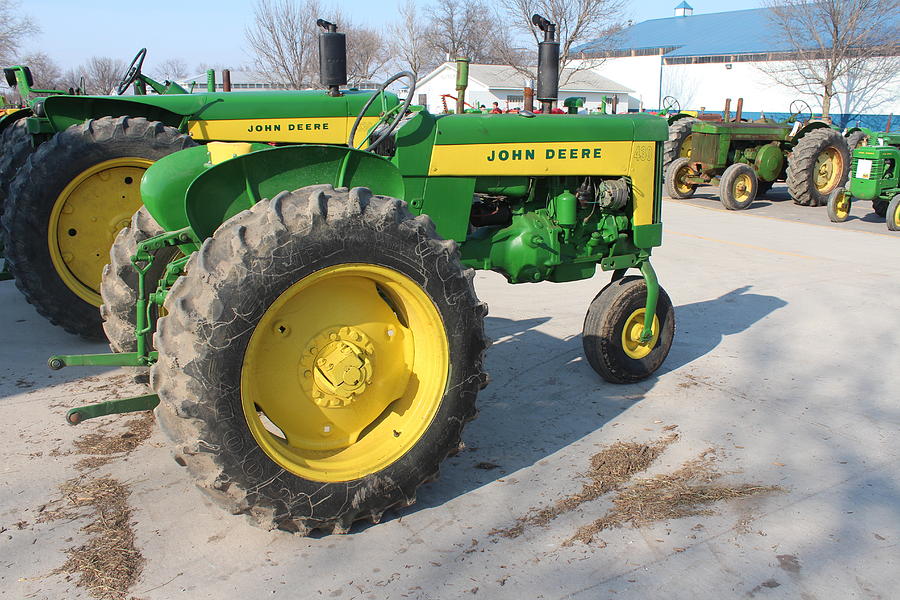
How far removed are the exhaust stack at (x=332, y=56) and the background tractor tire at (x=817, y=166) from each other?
10468 millimetres

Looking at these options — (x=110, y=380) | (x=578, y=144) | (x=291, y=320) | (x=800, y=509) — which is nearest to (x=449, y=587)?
(x=291, y=320)

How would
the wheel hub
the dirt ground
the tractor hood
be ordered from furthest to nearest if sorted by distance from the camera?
the tractor hood → the wheel hub → the dirt ground

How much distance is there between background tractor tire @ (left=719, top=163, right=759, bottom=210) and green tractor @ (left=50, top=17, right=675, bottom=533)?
11.2 m

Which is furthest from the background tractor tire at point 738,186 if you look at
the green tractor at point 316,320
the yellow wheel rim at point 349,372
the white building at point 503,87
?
the white building at point 503,87

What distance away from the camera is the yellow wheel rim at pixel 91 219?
5859 mm

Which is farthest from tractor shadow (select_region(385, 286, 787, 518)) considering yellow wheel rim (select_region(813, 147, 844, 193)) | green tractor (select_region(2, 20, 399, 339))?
yellow wheel rim (select_region(813, 147, 844, 193))

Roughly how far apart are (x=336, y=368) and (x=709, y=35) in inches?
2081

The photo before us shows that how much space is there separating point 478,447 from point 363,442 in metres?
0.90

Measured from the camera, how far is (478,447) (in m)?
3.96

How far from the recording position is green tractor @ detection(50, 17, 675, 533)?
8.83 feet

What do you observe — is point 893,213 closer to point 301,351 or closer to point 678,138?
point 678,138

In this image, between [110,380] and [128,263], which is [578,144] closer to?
[128,263]

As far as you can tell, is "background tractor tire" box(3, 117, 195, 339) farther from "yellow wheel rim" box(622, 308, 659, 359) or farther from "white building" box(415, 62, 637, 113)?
"white building" box(415, 62, 637, 113)

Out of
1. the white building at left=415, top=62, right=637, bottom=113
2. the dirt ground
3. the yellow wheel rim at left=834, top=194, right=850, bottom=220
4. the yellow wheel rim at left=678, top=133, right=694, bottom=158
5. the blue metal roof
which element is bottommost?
the dirt ground
